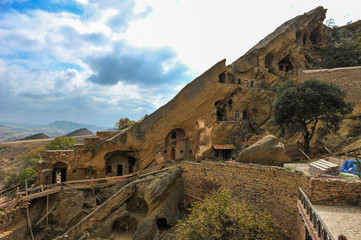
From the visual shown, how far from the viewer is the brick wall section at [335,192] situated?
6434 millimetres

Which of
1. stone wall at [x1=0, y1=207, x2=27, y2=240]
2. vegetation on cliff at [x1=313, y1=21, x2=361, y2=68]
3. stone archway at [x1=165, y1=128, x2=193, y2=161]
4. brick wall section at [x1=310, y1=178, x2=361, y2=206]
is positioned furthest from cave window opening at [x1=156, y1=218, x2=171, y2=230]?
vegetation on cliff at [x1=313, y1=21, x2=361, y2=68]

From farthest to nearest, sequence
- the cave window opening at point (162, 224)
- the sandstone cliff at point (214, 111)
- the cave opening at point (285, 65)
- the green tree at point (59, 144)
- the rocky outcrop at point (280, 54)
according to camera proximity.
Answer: the cave opening at point (285, 65) < the rocky outcrop at point (280, 54) < the green tree at point (59, 144) < the sandstone cliff at point (214, 111) < the cave window opening at point (162, 224)

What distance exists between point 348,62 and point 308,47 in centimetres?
636

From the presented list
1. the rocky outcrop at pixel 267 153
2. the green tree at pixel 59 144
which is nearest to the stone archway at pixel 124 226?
the rocky outcrop at pixel 267 153

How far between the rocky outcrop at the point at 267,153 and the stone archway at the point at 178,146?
963 centimetres

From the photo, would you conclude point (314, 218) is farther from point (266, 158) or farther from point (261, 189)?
point (266, 158)

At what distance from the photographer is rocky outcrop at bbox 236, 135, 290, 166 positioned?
37.4 feet

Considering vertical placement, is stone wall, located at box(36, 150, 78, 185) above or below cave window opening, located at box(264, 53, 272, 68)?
below

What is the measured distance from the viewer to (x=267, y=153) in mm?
11492

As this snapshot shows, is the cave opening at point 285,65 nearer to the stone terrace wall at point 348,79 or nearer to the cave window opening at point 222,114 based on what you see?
the stone terrace wall at point 348,79

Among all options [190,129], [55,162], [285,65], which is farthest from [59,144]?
[285,65]

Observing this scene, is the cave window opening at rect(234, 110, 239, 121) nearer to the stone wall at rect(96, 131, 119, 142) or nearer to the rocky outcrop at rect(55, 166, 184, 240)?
the rocky outcrop at rect(55, 166, 184, 240)

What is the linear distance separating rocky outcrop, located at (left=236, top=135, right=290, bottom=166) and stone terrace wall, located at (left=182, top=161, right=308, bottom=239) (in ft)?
2.76

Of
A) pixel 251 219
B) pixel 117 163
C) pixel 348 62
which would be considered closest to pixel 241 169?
pixel 251 219
